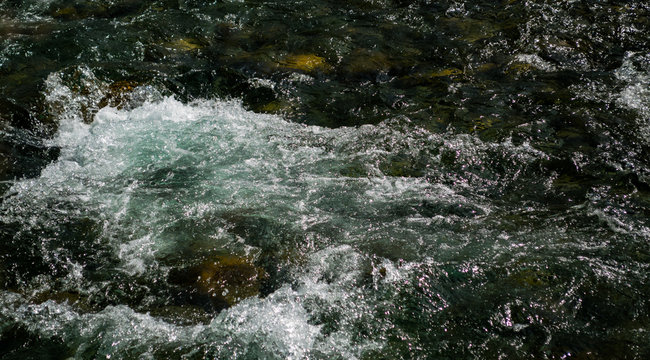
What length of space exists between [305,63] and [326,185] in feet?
10.7

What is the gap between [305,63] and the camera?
7590mm

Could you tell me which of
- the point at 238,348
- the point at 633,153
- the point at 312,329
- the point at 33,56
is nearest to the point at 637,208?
the point at 633,153

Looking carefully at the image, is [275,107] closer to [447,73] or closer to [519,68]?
[447,73]

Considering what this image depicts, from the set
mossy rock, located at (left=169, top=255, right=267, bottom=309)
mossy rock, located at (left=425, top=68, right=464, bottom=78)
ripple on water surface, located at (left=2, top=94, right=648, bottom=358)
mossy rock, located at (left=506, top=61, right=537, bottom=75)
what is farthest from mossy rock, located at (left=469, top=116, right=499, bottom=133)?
mossy rock, located at (left=169, top=255, right=267, bottom=309)

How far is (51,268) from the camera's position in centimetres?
400

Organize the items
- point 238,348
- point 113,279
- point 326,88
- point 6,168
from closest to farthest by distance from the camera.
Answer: point 238,348
point 113,279
point 6,168
point 326,88

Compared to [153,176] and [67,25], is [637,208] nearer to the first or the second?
[153,176]

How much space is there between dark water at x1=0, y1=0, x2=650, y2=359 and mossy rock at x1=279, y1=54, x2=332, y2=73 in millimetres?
36

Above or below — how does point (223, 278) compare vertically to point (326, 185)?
below

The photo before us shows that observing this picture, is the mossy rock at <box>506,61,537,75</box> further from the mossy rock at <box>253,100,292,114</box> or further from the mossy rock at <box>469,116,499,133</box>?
the mossy rock at <box>253,100,292,114</box>

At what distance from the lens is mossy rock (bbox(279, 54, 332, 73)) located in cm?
748

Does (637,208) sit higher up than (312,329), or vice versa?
(637,208)

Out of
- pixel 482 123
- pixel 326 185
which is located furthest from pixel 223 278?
pixel 482 123

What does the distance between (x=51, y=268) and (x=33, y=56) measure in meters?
4.74
